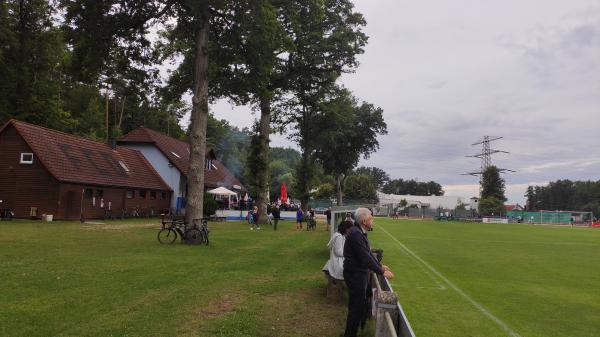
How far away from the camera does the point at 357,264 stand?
6.53 metres

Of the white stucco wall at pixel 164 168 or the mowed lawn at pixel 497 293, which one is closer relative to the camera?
the mowed lawn at pixel 497 293

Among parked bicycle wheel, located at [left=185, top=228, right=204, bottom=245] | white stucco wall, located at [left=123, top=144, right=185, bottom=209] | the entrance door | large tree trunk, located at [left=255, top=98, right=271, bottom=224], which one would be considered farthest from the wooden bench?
parked bicycle wheel, located at [left=185, top=228, right=204, bottom=245]

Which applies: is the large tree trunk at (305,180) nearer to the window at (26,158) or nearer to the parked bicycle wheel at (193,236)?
the window at (26,158)

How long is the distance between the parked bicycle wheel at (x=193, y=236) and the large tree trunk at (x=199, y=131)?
1.05m

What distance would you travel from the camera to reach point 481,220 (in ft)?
244

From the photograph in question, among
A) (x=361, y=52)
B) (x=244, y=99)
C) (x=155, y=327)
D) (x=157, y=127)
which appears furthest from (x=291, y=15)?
(x=157, y=127)

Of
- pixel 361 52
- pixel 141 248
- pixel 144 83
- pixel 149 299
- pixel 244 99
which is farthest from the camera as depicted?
pixel 361 52

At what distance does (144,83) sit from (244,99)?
233 inches

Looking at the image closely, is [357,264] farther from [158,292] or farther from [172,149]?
[172,149]

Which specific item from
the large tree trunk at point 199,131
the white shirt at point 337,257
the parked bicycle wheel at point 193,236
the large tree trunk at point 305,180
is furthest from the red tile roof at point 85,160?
the white shirt at point 337,257

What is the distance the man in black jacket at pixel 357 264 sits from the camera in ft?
21.0

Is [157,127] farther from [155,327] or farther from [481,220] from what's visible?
[155,327]

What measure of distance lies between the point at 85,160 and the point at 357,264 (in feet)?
105

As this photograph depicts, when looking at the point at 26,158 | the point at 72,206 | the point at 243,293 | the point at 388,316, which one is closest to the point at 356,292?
the point at 388,316
